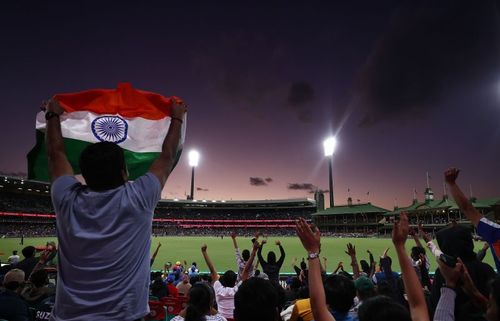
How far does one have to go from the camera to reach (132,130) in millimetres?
4301

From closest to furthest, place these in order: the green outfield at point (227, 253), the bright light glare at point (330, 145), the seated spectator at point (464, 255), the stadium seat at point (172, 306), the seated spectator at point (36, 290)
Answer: the seated spectator at point (464, 255)
the seated spectator at point (36, 290)
the stadium seat at point (172, 306)
the green outfield at point (227, 253)
the bright light glare at point (330, 145)

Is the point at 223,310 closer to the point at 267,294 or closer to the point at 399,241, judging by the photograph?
the point at 267,294

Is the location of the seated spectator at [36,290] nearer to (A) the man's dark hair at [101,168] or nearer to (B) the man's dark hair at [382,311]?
(A) the man's dark hair at [101,168]

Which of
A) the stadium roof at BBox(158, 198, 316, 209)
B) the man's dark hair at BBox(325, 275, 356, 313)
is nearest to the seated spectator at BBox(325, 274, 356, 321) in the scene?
the man's dark hair at BBox(325, 275, 356, 313)

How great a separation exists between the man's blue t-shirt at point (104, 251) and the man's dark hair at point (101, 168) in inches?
2.6

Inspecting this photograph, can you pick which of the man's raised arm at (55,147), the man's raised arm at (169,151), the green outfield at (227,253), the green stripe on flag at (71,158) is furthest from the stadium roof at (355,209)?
the man's raised arm at (55,147)

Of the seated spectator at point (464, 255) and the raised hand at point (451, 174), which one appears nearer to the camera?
the seated spectator at point (464, 255)

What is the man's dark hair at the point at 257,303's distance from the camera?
2137 mm

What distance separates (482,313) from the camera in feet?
8.56

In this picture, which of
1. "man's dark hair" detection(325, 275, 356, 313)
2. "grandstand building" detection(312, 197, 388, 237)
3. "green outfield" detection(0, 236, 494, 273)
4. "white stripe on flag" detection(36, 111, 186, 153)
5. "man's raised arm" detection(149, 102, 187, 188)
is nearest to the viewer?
"man's raised arm" detection(149, 102, 187, 188)

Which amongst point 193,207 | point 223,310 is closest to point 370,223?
point 193,207

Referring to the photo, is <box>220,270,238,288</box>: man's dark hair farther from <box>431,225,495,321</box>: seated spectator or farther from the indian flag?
<box>431,225,495,321</box>: seated spectator

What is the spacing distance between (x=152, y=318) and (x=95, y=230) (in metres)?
4.22

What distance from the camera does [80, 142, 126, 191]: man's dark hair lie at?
1.91 metres
